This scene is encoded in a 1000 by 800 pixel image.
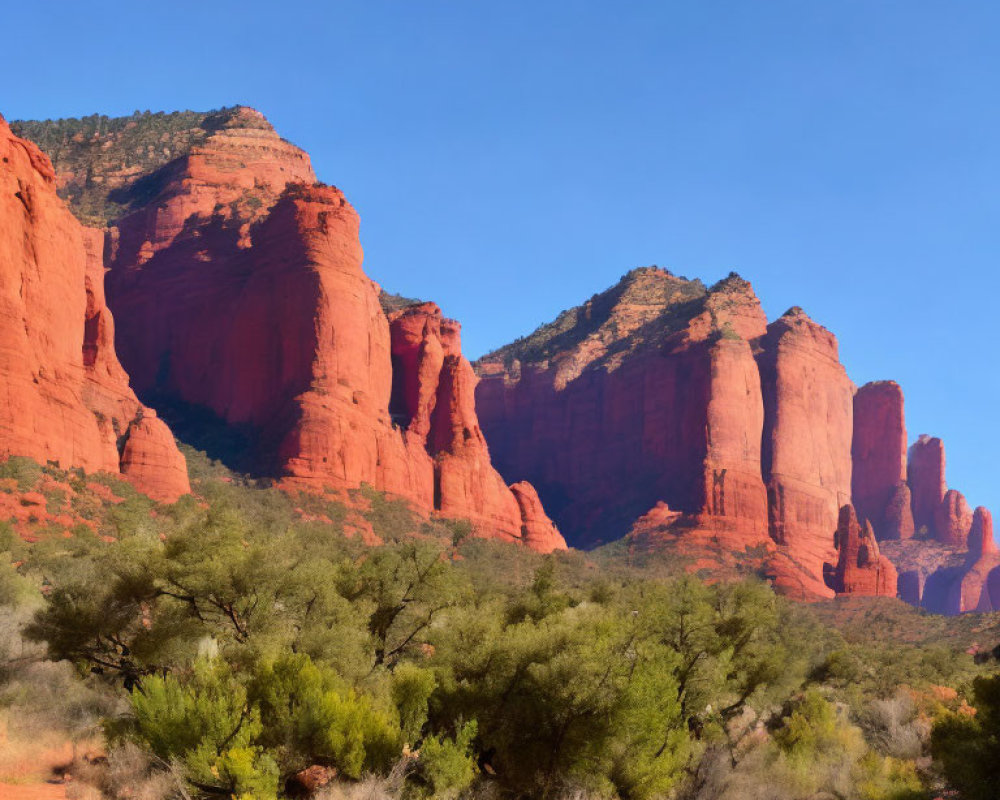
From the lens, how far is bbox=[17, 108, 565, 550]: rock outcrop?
72500 millimetres

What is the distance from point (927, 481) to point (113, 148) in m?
103

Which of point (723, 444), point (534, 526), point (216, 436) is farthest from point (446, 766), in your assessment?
point (723, 444)

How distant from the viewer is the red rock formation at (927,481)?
5138 inches

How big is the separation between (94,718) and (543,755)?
10158 millimetres

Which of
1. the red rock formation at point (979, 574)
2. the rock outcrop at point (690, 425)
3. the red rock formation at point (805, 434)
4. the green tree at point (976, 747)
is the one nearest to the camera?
the green tree at point (976, 747)

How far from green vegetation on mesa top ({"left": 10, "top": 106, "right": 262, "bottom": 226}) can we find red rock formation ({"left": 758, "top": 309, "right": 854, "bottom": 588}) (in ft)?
190

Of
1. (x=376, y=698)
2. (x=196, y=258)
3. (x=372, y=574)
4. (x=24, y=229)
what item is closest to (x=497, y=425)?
(x=196, y=258)

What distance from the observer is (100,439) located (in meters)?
53.8

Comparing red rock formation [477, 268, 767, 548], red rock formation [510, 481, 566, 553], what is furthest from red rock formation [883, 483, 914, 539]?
red rock formation [510, 481, 566, 553]

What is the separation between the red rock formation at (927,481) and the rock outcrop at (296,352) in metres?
64.5

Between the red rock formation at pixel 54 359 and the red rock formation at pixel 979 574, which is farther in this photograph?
the red rock formation at pixel 979 574

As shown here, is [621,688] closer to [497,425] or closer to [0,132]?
[0,132]

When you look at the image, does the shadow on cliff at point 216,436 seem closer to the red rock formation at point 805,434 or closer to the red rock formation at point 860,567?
the red rock formation at point 805,434

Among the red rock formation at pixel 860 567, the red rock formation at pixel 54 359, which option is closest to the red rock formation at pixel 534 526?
the red rock formation at pixel 860 567
